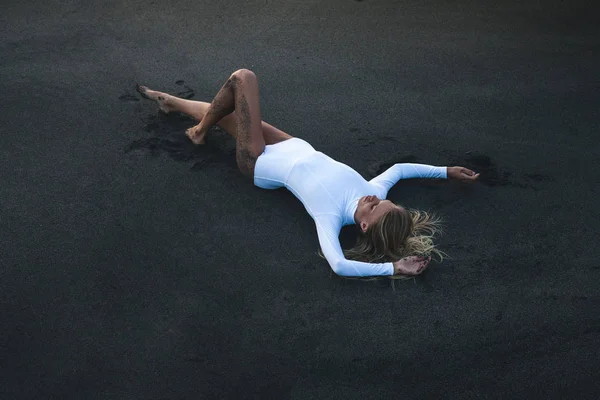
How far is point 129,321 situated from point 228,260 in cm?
58

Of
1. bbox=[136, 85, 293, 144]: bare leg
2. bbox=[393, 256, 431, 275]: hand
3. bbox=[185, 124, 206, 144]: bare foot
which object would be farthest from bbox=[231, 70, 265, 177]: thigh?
bbox=[393, 256, 431, 275]: hand

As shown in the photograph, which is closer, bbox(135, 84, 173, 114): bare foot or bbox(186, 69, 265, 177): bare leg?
bbox(186, 69, 265, 177): bare leg

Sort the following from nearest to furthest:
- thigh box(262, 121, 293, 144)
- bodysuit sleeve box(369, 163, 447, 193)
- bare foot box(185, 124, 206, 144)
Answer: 1. bodysuit sleeve box(369, 163, 447, 193)
2. thigh box(262, 121, 293, 144)
3. bare foot box(185, 124, 206, 144)

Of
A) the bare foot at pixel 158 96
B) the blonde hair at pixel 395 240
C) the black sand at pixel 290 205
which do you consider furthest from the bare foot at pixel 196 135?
the blonde hair at pixel 395 240

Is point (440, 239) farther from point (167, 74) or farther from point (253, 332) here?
point (167, 74)

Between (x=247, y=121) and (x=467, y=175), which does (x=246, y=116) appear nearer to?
(x=247, y=121)

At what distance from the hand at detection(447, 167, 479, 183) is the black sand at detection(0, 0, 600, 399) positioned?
83mm

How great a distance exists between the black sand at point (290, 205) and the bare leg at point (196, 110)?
0.40ft

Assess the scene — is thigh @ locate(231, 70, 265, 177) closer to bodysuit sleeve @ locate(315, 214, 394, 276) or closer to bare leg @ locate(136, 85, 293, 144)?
bare leg @ locate(136, 85, 293, 144)

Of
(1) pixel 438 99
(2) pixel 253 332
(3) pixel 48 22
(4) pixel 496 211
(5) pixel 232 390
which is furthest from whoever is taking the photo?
(3) pixel 48 22

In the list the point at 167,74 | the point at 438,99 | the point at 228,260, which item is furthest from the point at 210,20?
the point at 228,260

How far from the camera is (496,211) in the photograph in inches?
138

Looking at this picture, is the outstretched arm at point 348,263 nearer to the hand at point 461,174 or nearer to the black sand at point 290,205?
the black sand at point 290,205

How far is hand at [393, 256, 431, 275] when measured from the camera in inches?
120
